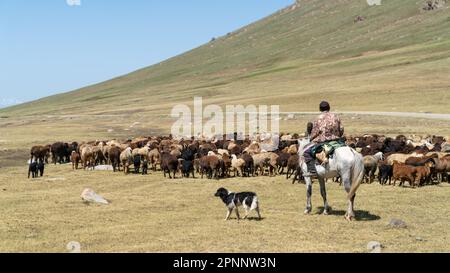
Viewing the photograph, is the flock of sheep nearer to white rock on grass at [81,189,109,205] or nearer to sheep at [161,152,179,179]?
sheep at [161,152,179,179]

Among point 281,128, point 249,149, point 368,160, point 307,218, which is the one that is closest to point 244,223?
point 307,218

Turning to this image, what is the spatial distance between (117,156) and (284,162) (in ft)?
30.5

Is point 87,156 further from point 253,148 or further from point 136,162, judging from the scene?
point 253,148

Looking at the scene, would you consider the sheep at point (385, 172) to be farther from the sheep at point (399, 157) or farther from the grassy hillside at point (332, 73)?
the grassy hillside at point (332, 73)

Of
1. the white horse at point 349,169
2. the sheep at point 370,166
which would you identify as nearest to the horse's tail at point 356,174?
Answer: the white horse at point 349,169

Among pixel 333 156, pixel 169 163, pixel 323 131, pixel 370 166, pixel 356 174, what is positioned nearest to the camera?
pixel 356 174

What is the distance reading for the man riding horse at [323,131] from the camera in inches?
590

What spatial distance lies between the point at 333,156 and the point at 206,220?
408 centimetres

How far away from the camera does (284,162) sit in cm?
2538

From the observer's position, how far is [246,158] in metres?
25.5

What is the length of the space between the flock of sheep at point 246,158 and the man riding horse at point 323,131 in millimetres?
6709

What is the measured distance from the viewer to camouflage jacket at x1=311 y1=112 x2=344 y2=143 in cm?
1497

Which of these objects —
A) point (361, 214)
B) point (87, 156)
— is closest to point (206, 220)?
point (361, 214)
